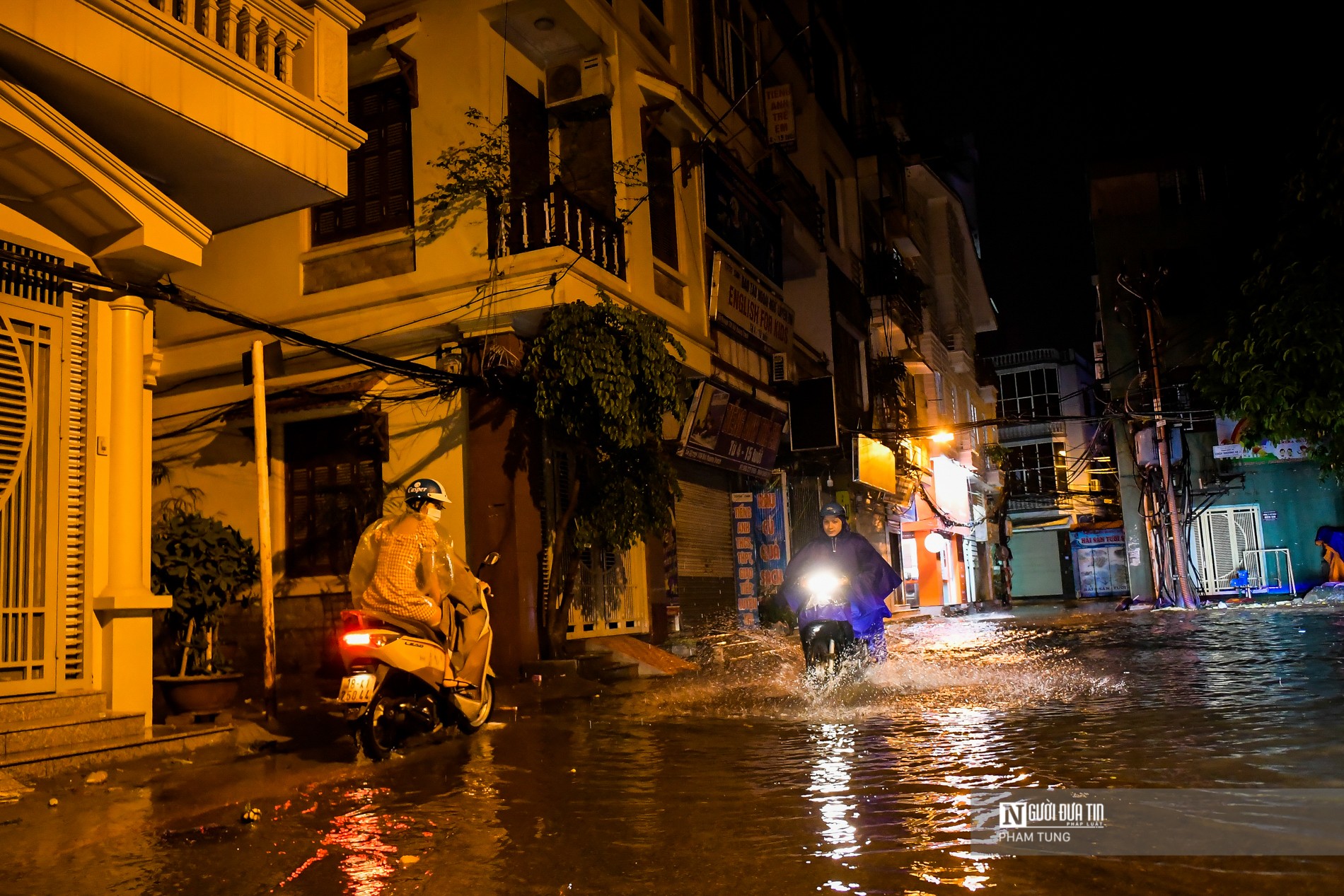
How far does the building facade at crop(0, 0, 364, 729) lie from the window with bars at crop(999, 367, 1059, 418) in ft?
155

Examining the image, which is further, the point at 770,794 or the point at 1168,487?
the point at 1168,487

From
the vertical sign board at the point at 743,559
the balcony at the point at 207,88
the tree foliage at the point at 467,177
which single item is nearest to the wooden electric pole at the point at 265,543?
the balcony at the point at 207,88

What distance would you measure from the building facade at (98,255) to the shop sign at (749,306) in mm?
9097

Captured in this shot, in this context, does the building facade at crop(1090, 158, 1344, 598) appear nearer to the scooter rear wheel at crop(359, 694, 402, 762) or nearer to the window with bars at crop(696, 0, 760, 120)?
the window with bars at crop(696, 0, 760, 120)

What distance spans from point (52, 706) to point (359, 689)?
2255mm

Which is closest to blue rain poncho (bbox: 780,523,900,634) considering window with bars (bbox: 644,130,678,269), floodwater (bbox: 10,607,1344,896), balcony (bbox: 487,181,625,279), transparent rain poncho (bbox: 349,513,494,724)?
floodwater (bbox: 10,607,1344,896)

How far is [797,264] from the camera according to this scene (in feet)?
75.4

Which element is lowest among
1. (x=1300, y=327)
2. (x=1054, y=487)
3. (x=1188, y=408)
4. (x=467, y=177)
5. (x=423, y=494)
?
(x=423, y=494)

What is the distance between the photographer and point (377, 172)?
546 inches

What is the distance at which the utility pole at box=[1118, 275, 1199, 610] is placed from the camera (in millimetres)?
26953

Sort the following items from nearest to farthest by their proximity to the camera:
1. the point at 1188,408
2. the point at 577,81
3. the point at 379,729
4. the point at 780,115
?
the point at 379,729 < the point at 577,81 < the point at 780,115 < the point at 1188,408

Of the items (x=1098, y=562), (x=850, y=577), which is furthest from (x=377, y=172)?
(x=1098, y=562)

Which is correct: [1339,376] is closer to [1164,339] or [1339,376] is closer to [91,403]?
[91,403]

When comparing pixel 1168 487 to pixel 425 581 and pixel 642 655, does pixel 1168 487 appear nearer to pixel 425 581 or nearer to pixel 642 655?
pixel 642 655
